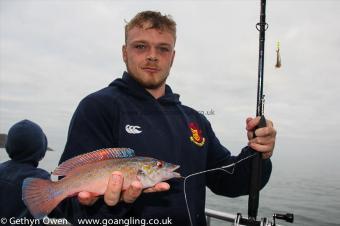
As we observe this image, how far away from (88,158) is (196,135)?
162cm

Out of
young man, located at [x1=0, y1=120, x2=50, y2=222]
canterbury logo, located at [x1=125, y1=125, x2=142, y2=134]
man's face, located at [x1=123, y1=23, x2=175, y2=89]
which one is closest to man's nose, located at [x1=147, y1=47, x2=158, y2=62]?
man's face, located at [x1=123, y1=23, x2=175, y2=89]

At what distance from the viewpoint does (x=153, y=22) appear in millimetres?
4160

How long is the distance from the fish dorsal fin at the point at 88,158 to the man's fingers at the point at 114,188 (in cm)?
30

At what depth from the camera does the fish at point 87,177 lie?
3010 millimetres

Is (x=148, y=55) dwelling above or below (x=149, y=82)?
above

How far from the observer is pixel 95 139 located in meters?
3.32

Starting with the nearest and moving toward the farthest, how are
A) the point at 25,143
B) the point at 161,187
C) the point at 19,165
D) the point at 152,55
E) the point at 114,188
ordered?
the point at 114,188 → the point at 161,187 → the point at 152,55 → the point at 19,165 → the point at 25,143

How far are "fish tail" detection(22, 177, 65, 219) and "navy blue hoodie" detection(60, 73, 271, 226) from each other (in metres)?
0.29

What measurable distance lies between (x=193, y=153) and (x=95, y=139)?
131cm

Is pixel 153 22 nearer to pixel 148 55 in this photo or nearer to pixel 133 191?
pixel 148 55

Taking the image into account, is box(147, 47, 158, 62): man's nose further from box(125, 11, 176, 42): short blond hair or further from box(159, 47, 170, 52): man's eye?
box(125, 11, 176, 42): short blond hair

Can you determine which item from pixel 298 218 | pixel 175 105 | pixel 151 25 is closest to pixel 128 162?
pixel 175 105

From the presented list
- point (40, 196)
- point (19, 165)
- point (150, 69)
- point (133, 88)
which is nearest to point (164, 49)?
point (150, 69)

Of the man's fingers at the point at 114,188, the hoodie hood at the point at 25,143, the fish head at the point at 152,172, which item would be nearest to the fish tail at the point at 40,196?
the man's fingers at the point at 114,188
